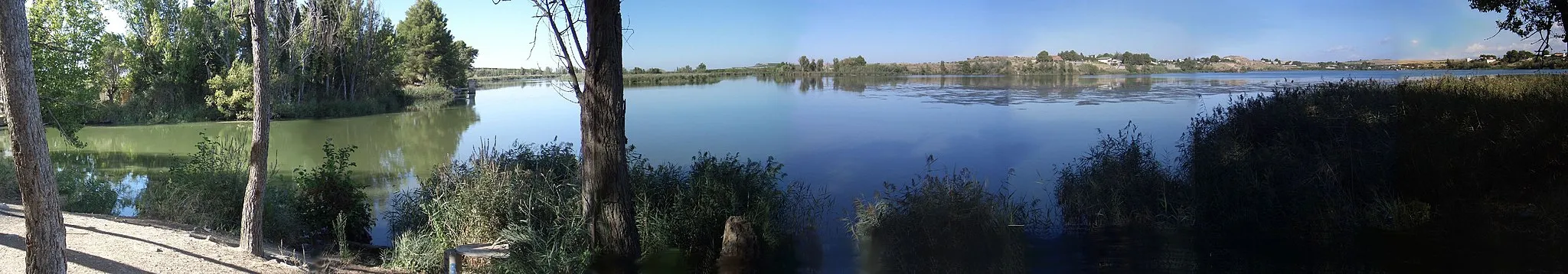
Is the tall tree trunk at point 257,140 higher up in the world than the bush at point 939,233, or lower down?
higher up

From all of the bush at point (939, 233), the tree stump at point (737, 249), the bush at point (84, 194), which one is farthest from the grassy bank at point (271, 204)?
the bush at point (939, 233)

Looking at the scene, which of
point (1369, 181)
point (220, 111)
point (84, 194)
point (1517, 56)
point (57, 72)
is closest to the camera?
point (1369, 181)

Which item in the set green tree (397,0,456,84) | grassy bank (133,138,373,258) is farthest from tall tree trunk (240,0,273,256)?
green tree (397,0,456,84)

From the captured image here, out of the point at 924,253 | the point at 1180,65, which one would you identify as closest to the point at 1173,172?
the point at 924,253

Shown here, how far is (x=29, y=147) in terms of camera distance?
10.3 ft

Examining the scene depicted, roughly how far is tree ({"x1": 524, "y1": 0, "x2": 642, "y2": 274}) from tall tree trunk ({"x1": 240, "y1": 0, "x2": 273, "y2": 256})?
1.74 metres

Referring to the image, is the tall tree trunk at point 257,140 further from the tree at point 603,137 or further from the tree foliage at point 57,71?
the tree foliage at point 57,71

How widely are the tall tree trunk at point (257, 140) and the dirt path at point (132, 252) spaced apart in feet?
0.52

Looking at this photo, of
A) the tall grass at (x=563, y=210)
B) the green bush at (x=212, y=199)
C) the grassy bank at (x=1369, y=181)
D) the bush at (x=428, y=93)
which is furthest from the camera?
the bush at (x=428, y=93)

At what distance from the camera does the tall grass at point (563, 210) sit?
548 cm

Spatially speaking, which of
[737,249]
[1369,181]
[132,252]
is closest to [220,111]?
[132,252]

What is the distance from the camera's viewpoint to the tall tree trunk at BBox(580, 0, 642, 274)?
5.15 metres

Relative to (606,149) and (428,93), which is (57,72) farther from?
(428,93)

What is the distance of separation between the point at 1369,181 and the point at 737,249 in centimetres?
600
